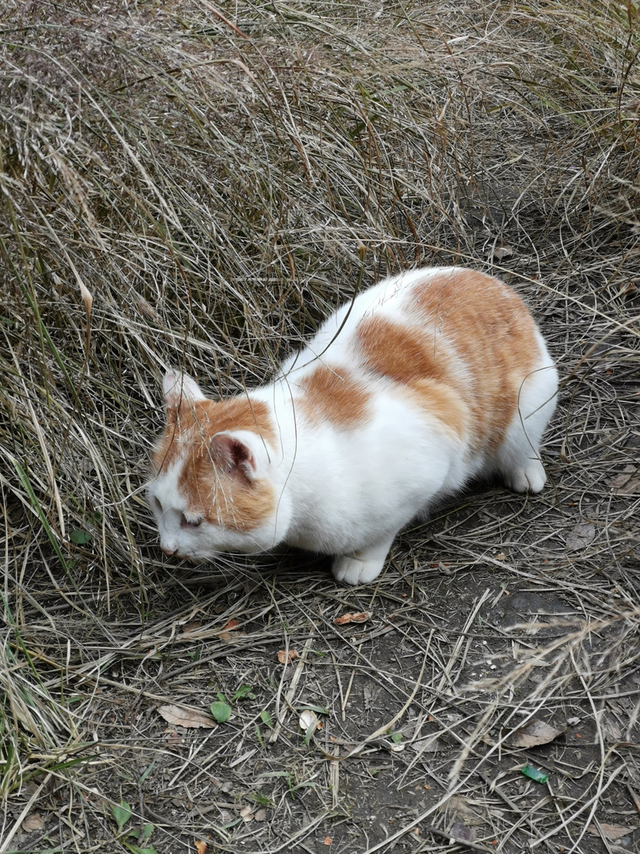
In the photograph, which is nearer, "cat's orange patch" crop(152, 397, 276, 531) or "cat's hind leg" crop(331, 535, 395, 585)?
"cat's orange patch" crop(152, 397, 276, 531)

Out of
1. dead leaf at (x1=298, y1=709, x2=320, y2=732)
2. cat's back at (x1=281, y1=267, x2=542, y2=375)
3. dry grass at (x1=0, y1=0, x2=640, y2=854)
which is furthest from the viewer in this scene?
cat's back at (x1=281, y1=267, x2=542, y2=375)

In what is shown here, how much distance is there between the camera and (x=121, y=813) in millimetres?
1895

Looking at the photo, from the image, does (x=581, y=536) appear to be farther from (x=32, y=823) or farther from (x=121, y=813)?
(x=32, y=823)

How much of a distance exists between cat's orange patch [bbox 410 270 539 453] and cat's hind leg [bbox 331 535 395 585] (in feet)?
1.45

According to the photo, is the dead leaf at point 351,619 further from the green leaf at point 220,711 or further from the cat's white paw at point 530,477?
the cat's white paw at point 530,477

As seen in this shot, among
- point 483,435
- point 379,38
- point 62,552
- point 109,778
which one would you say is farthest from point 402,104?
point 109,778

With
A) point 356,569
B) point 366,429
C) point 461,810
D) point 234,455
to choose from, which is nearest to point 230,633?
point 356,569

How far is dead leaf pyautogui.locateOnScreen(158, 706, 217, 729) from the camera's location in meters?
2.13

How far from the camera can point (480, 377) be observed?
2.58 metres

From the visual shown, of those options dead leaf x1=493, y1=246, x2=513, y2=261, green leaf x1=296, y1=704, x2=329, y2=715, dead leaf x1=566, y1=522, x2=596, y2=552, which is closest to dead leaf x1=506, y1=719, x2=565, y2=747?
green leaf x1=296, y1=704, x2=329, y2=715

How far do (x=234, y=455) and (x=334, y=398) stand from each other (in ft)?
1.35

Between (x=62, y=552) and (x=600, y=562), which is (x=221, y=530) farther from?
(x=600, y=562)

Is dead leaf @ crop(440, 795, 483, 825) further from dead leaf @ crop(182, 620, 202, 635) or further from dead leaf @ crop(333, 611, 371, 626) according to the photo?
dead leaf @ crop(182, 620, 202, 635)

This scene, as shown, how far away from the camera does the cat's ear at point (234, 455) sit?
6.95 ft
